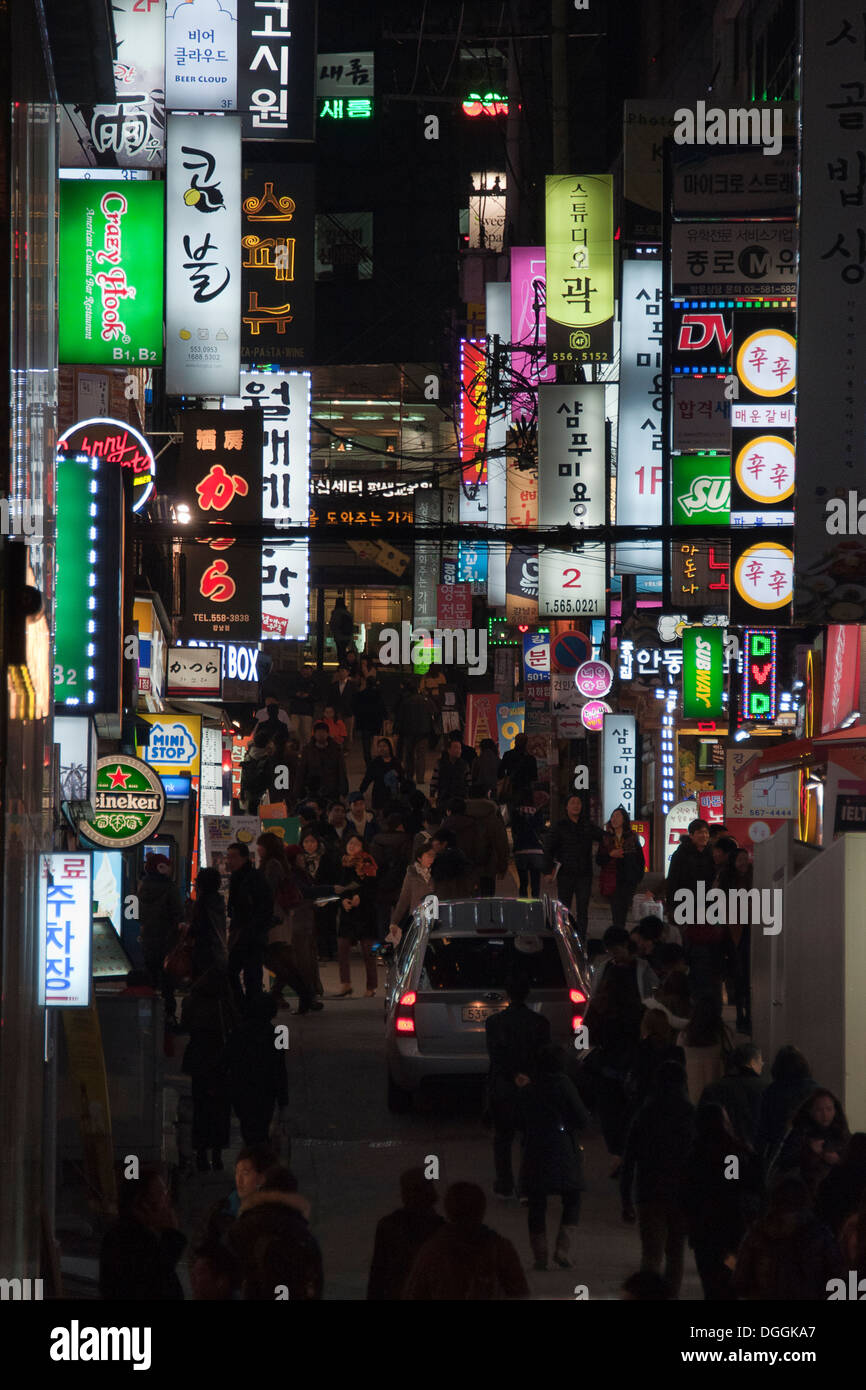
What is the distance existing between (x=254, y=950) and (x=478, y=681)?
33.1 meters

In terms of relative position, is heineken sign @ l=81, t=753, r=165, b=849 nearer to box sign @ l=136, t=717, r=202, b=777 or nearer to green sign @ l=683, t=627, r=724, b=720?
box sign @ l=136, t=717, r=202, b=777

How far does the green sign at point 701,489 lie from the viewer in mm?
18812

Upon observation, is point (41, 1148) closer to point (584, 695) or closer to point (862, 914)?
point (862, 914)

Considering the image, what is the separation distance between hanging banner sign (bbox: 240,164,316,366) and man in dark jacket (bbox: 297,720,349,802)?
10.7 meters

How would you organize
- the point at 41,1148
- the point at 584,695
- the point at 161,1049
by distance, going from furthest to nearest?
the point at 584,695 → the point at 161,1049 → the point at 41,1148

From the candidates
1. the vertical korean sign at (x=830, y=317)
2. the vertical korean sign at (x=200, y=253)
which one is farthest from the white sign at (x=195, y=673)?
the vertical korean sign at (x=830, y=317)

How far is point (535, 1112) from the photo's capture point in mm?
9922

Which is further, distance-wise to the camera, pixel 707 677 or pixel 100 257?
pixel 707 677

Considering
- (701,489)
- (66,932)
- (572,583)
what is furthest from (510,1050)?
(572,583)

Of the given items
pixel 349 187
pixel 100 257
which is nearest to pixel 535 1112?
pixel 100 257

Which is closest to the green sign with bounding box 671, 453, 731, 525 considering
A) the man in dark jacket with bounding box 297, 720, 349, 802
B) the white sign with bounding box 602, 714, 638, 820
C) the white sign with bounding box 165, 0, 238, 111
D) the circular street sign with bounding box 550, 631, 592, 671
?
the white sign with bounding box 165, 0, 238, 111

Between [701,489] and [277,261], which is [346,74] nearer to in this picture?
[277,261]

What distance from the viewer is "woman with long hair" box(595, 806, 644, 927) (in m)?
21.1

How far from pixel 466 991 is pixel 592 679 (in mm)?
16563
